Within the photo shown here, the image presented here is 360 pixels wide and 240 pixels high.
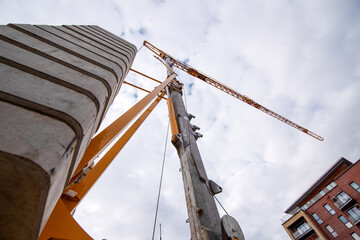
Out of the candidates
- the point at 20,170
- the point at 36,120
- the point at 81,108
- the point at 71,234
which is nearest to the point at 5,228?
the point at 20,170

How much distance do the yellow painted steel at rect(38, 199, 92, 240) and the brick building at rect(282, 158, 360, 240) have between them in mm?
30874

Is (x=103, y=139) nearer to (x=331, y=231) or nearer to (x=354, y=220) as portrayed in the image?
(x=354, y=220)

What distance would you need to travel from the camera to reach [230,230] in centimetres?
189

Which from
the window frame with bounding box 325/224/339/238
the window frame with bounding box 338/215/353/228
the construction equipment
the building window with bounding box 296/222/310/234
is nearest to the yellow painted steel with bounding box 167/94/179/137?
the construction equipment

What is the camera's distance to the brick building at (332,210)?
2080 centimetres

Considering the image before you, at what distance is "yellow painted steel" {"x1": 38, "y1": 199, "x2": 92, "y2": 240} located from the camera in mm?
1182

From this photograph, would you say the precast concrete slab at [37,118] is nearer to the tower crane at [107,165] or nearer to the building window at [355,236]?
the tower crane at [107,165]

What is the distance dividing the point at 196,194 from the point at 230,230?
756 mm

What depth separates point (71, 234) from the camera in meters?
1.26

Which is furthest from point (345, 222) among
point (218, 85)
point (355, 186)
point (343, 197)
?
point (218, 85)

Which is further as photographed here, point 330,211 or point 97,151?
point 330,211

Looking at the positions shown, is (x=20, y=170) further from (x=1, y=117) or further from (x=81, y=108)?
(x=81, y=108)

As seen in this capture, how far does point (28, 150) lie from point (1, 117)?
20 centimetres

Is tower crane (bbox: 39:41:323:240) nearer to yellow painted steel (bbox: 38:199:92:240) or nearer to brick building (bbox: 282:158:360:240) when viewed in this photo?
yellow painted steel (bbox: 38:199:92:240)
